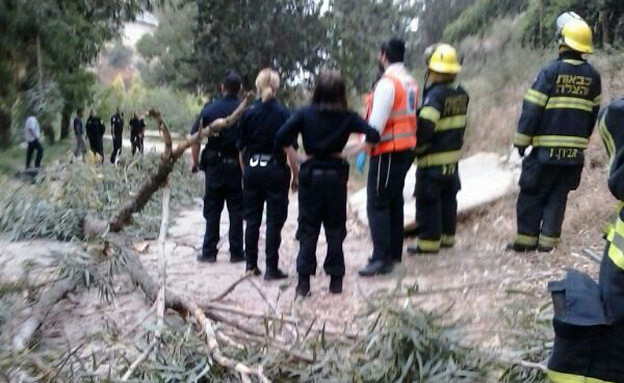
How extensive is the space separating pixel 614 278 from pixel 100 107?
26.4 m

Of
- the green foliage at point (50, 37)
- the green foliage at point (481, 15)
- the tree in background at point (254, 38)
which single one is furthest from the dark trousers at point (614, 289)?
the tree in background at point (254, 38)

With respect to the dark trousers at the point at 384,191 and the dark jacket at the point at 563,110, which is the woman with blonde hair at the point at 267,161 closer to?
the dark trousers at the point at 384,191

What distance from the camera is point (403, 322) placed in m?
3.45

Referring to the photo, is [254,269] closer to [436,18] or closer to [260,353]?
[260,353]

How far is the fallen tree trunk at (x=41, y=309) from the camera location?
410 cm

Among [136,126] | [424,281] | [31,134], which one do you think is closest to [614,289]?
[424,281]

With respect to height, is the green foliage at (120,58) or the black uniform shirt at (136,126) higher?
the green foliage at (120,58)

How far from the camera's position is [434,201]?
6117 millimetres

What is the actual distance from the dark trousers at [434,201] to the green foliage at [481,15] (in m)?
14.7

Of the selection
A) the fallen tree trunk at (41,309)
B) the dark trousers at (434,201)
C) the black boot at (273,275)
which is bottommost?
the black boot at (273,275)

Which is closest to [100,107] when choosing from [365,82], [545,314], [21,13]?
[365,82]

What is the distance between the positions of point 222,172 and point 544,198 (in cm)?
280

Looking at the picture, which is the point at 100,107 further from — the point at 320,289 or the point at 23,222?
the point at 320,289

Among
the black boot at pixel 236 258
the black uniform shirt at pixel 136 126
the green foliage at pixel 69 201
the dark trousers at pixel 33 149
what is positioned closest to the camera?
the black boot at pixel 236 258
